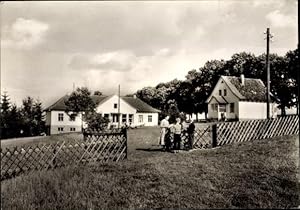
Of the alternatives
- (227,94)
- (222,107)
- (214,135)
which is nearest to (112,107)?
(227,94)

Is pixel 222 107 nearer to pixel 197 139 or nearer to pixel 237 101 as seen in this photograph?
pixel 197 139

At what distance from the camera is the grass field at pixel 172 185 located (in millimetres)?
6449

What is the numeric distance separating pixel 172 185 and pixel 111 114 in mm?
39466

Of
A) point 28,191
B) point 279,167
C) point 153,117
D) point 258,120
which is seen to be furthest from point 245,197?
point 153,117

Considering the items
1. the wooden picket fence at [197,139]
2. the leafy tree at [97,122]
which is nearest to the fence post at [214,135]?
the wooden picket fence at [197,139]

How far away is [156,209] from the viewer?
6.40 m

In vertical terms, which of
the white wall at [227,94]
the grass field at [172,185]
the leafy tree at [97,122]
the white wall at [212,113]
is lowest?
the grass field at [172,185]

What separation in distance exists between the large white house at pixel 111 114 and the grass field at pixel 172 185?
29.5 m

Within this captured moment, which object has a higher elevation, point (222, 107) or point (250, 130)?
point (222, 107)

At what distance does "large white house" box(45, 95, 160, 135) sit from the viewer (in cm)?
4350

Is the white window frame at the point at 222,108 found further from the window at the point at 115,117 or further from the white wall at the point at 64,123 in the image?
the window at the point at 115,117

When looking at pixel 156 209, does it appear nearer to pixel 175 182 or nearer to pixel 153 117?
pixel 175 182

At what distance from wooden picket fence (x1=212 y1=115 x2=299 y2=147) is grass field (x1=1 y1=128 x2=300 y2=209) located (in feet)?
13.2

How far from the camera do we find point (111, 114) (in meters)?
46.6
